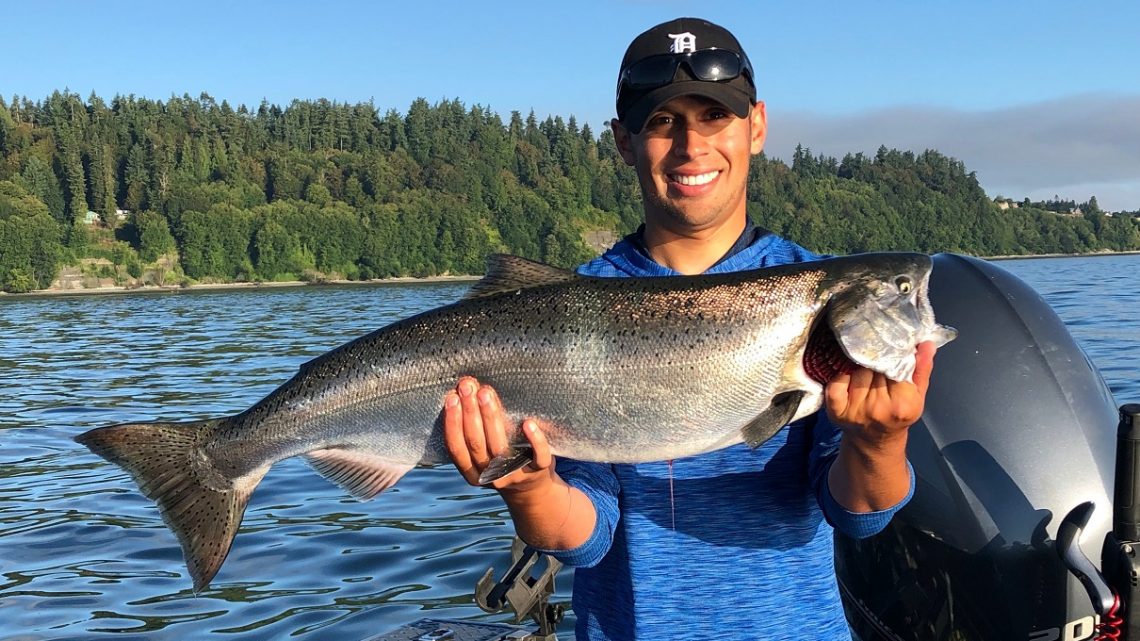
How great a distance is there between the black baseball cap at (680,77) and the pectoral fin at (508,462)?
126 cm

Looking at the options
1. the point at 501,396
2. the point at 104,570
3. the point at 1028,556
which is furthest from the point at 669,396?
the point at 104,570

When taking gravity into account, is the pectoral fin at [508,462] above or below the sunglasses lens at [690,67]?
below

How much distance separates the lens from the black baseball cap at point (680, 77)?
376 centimetres

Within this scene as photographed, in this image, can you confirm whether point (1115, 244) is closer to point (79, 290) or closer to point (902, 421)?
point (79, 290)

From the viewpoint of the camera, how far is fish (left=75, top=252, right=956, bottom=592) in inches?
135

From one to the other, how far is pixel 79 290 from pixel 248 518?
11746 cm

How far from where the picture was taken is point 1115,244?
190500 mm

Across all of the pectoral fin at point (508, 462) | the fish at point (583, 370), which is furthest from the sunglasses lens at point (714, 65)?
the pectoral fin at point (508, 462)

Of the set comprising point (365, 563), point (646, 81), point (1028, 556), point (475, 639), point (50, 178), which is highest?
point (50, 178)

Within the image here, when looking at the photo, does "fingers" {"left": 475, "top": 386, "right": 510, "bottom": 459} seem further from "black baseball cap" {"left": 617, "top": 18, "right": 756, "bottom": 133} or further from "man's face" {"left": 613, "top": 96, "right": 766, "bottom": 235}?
"black baseball cap" {"left": 617, "top": 18, "right": 756, "bottom": 133}

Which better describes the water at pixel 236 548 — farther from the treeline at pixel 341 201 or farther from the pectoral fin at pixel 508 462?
the treeline at pixel 341 201

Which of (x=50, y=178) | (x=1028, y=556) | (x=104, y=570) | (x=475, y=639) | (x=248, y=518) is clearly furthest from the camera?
(x=50, y=178)

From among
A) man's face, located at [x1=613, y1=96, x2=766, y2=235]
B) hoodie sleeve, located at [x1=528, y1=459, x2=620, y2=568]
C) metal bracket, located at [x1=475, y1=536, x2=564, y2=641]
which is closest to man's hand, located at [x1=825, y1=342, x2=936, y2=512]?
hoodie sleeve, located at [x1=528, y1=459, x2=620, y2=568]

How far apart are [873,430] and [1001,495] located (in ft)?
6.09
